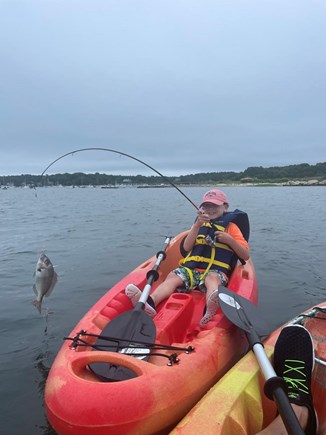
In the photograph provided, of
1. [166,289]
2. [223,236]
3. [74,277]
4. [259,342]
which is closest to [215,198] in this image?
[223,236]

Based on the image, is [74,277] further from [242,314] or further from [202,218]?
[242,314]

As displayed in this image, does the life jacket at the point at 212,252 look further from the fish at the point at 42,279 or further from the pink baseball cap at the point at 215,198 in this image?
the fish at the point at 42,279

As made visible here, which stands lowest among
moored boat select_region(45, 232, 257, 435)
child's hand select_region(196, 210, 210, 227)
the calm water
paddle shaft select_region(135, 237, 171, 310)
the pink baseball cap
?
the calm water

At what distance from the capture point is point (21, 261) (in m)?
9.55

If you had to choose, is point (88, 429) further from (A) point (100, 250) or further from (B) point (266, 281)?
(A) point (100, 250)

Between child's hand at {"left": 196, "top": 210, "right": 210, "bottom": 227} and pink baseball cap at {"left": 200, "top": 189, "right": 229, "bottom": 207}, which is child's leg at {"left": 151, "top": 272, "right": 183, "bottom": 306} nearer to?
child's hand at {"left": 196, "top": 210, "right": 210, "bottom": 227}

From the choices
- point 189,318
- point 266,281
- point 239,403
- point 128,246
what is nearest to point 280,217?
point 128,246

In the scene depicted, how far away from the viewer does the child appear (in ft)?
14.7

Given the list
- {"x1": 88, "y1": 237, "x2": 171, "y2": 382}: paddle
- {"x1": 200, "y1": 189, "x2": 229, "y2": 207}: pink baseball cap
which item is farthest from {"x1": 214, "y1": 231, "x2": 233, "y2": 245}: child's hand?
{"x1": 88, "y1": 237, "x2": 171, "y2": 382}: paddle

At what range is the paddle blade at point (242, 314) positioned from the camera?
11.0 feet

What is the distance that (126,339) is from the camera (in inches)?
129

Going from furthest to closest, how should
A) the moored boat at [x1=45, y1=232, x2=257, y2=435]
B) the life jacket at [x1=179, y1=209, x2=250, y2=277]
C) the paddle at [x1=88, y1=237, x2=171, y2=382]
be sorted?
the life jacket at [x1=179, y1=209, x2=250, y2=277]
the paddle at [x1=88, y1=237, x2=171, y2=382]
the moored boat at [x1=45, y1=232, x2=257, y2=435]

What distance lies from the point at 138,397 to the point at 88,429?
37 centimetres

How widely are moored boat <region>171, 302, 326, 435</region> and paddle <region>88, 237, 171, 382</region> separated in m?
0.72
